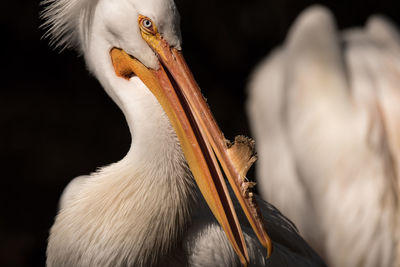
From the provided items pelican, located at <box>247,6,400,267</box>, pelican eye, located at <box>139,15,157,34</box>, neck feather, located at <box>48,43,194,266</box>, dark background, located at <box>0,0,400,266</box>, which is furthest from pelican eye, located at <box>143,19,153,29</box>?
dark background, located at <box>0,0,400,266</box>

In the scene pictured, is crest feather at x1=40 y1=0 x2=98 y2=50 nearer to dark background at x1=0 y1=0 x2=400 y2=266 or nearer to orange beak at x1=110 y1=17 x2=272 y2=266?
orange beak at x1=110 y1=17 x2=272 y2=266

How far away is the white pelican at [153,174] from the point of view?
1720mm

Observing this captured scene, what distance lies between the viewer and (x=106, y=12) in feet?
5.99

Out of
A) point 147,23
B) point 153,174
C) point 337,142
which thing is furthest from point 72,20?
point 337,142

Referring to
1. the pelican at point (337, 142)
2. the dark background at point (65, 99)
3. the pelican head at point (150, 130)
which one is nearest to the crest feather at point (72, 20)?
the pelican head at point (150, 130)

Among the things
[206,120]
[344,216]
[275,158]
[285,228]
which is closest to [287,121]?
[275,158]

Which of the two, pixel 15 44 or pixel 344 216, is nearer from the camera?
pixel 344 216

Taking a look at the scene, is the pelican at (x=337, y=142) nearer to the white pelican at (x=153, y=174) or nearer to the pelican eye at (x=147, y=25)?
the white pelican at (x=153, y=174)

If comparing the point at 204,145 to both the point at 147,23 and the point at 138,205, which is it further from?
the point at 147,23

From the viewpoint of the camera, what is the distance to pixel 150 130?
179cm

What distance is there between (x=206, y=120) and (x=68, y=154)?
2.65 metres

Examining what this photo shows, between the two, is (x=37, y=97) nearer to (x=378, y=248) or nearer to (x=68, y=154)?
(x=68, y=154)

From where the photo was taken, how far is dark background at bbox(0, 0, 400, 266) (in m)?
3.94

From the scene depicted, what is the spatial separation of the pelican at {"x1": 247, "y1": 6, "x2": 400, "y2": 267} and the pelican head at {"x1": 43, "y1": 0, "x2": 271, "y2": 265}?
119 cm
